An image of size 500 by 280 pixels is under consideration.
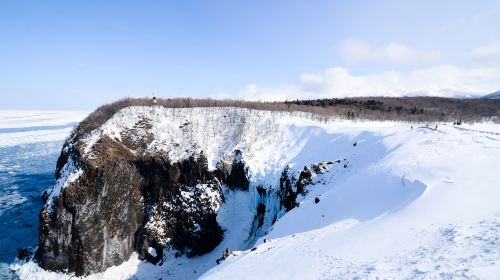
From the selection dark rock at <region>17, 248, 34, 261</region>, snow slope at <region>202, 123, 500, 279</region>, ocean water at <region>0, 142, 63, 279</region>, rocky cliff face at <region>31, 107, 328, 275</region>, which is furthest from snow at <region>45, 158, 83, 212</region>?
snow slope at <region>202, 123, 500, 279</region>

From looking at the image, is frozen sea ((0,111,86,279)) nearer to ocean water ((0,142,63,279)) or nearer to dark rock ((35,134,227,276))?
ocean water ((0,142,63,279))

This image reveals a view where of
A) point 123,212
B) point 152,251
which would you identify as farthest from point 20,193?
point 152,251

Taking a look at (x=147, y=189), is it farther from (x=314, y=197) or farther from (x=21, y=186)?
(x=21, y=186)

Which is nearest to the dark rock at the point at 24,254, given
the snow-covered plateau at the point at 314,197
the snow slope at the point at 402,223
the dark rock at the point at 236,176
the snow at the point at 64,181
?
the snow-covered plateau at the point at 314,197

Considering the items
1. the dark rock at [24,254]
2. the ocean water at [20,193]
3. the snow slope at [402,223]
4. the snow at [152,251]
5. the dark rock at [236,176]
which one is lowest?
the snow at [152,251]

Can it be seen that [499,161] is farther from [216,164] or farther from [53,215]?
[53,215]

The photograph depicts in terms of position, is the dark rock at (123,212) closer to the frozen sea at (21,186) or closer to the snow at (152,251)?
the snow at (152,251)
